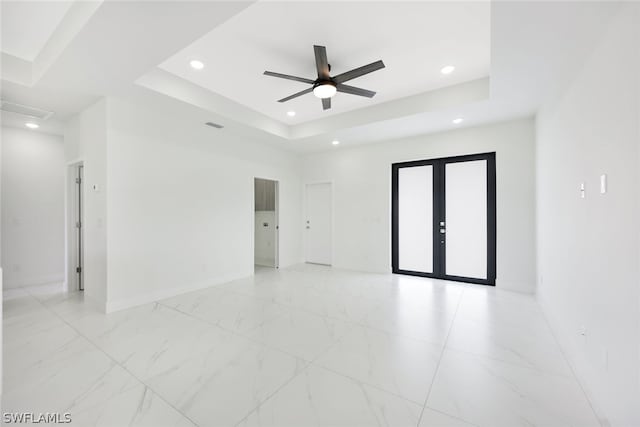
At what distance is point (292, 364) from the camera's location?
2273 millimetres

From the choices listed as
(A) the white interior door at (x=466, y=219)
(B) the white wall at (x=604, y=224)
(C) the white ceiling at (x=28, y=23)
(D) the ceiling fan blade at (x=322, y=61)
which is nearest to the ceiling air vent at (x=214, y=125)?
(C) the white ceiling at (x=28, y=23)

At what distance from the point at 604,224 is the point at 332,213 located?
4772 millimetres

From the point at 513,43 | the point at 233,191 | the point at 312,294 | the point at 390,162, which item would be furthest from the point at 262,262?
the point at 513,43

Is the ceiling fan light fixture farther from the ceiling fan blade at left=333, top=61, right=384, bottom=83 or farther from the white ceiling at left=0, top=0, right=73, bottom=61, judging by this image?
the white ceiling at left=0, top=0, right=73, bottom=61

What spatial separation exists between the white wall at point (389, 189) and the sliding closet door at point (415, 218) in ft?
0.84

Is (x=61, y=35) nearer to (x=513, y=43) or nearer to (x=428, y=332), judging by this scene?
(x=513, y=43)

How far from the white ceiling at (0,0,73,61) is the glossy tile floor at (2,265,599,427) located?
305cm

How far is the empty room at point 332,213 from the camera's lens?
1.79m

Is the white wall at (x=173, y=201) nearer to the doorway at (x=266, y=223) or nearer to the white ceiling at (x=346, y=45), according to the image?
the white ceiling at (x=346, y=45)

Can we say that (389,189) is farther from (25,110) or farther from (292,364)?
(25,110)

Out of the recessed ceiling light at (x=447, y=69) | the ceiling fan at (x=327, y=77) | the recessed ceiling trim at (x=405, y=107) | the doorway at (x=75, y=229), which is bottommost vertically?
the doorway at (x=75, y=229)

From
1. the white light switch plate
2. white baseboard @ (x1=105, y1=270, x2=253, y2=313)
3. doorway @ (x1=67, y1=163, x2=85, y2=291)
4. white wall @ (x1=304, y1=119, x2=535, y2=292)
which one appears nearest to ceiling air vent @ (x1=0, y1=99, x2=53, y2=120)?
doorway @ (x1=67, y1=163, x2=85, y2=291)

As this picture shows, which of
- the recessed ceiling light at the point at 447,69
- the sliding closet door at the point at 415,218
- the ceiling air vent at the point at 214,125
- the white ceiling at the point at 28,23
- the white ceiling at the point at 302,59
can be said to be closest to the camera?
the white ceiling at the point at 302,59

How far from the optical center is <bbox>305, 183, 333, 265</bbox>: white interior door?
6.50m
